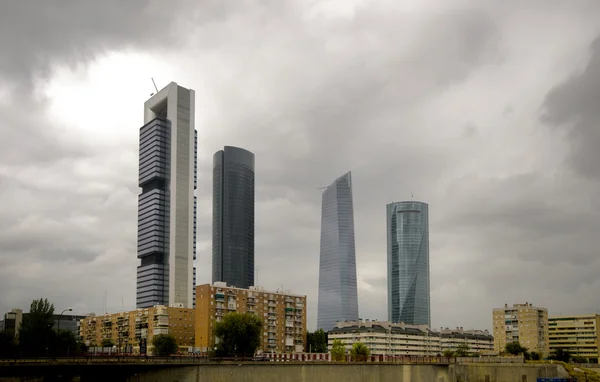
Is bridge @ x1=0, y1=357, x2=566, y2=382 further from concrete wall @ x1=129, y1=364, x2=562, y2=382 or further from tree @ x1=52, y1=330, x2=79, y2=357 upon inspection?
tree @ x1=52, y1=330, x2=79, y2=357

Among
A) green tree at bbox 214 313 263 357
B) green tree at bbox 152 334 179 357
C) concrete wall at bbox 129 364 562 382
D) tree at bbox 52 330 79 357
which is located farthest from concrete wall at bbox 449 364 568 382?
green tree at bbox 152 334 179 357

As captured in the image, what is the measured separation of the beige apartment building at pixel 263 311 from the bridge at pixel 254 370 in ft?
213

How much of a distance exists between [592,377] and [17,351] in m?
94.0

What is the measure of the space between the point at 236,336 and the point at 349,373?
1892 inches

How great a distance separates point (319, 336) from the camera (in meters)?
198

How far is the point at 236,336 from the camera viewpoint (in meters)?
136

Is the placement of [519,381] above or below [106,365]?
below

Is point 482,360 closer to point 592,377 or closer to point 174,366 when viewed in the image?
point 592,377

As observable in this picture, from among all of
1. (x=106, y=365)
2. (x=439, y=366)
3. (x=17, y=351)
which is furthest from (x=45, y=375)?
(x=439, y=366)

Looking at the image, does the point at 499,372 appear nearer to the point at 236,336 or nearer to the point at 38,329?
the point at 236,336

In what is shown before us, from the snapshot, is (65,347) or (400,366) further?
(65,347)

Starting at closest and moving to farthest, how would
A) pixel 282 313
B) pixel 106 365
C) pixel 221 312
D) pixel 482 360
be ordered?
1. pixel 106 365
2. pixel 482 360
3. pixel 221 312
4. pixel 282 313

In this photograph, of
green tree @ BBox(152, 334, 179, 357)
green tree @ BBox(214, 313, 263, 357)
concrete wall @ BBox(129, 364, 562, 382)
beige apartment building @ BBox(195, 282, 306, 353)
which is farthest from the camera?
beige apartment building @ BBox(195, 282, 306, 353)

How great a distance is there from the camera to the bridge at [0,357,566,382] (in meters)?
79.5
